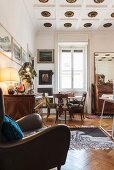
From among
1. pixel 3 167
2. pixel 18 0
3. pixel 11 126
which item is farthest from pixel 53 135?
pixel 18 0

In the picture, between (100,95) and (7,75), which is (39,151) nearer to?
(7,75)

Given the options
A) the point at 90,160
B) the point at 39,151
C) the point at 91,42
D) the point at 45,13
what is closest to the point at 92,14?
the point at 45,13

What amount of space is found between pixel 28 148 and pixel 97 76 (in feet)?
20.7

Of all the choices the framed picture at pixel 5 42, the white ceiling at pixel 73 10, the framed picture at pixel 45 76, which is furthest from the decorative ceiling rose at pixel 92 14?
the framed picture at pixel 5 42

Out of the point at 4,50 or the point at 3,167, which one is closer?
the point at 3,167

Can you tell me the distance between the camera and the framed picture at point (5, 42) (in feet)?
10.8

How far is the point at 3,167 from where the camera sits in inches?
68.3

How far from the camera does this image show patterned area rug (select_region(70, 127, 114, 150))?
3.37 m

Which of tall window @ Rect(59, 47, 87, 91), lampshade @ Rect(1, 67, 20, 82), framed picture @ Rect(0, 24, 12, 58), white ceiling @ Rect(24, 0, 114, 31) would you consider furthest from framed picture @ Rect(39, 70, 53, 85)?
lampshade @ Rect(1, 67, 20, 82)

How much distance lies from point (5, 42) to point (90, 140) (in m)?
2.44

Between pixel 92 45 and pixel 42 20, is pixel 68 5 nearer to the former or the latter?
pixel 42 20

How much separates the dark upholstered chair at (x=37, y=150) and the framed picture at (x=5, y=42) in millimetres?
1887

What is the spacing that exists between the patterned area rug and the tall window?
3626 millimetres

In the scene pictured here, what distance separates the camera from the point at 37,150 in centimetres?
184
